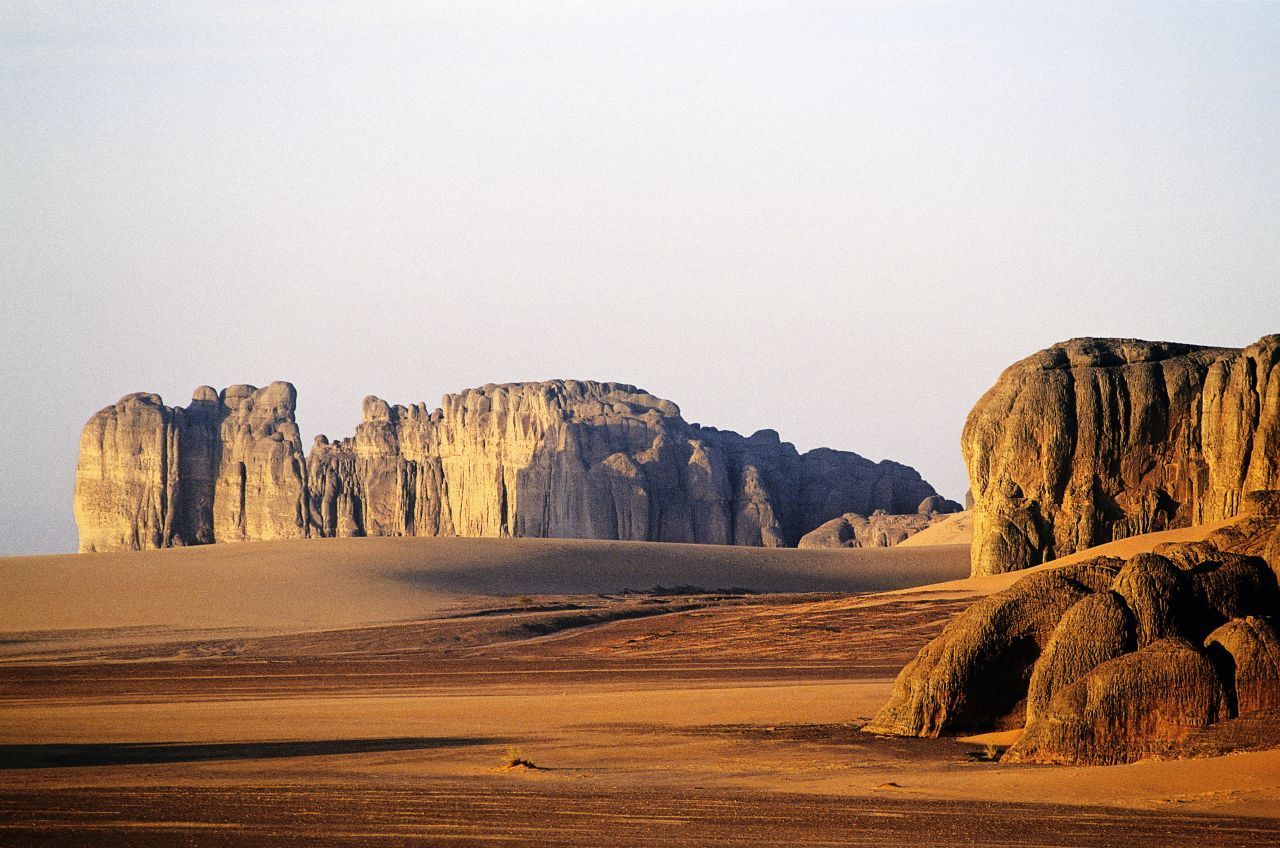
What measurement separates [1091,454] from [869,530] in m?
48.9

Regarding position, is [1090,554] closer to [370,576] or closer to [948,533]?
[370,576]

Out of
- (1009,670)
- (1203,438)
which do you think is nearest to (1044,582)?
(1009,670)

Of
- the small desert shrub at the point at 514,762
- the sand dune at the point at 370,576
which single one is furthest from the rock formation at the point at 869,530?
the small desert shrub at the point at 514,762

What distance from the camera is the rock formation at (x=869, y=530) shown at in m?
82.7

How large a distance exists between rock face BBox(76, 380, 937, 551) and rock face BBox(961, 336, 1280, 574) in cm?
5417

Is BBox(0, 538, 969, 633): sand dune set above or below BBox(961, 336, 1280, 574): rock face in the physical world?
below

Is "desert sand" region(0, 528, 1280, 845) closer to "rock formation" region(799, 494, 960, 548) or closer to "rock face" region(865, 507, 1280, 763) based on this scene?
"rock face" region(865, 507, 1280, 763)

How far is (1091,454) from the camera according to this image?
117 ft

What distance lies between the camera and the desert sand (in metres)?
11.6

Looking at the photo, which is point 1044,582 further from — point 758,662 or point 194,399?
point 194,399

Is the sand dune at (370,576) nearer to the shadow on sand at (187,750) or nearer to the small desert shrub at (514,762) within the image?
the shadow on sand at (187,750)

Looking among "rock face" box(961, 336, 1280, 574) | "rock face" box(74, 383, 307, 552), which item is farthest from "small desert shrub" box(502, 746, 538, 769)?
Result: "rock face" box(74, 383, 307, 552)

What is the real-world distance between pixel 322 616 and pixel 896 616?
2261 cm

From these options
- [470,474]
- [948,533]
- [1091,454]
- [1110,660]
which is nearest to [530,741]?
[1110,660]
